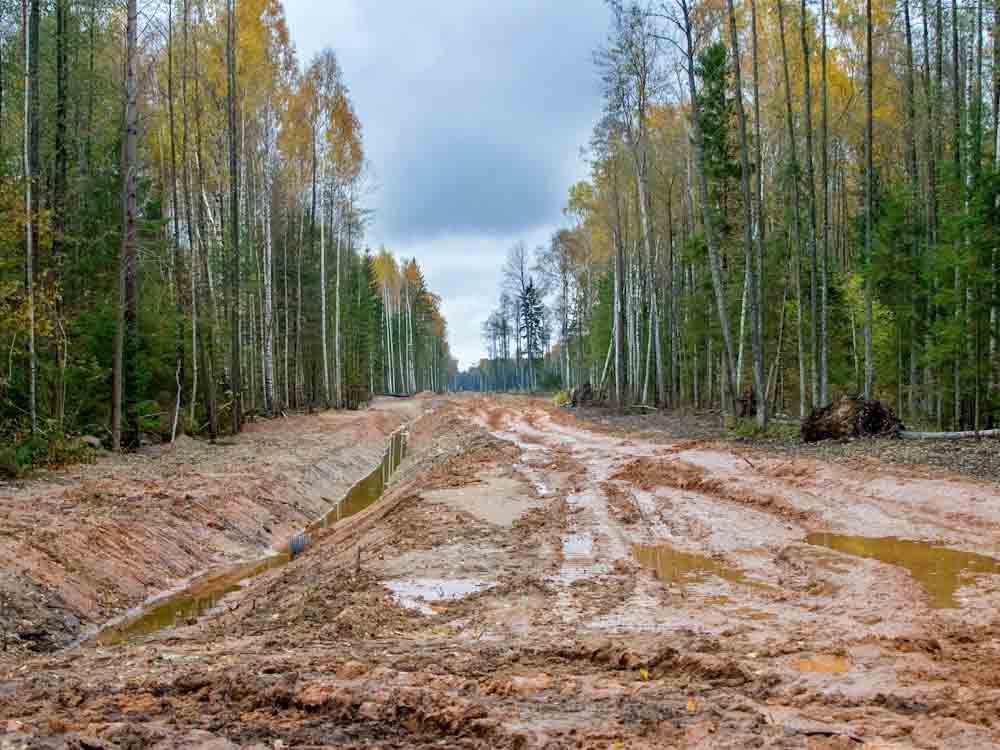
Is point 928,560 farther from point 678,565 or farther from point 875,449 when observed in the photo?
point 875,449

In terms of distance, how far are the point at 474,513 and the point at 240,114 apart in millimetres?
20396

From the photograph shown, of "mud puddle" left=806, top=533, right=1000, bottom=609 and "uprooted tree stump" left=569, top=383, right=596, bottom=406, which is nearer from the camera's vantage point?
"mud puddle" left=806, top=533, right=1000, bottom=609

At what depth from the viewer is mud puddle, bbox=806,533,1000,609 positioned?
5.77 metres

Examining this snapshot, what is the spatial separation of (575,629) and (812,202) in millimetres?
16992

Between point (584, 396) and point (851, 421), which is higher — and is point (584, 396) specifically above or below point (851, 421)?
above

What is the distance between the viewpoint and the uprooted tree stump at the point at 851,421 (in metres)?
16.0

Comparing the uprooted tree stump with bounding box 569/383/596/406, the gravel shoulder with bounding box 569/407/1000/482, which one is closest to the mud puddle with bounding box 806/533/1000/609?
the gravel shoulder with bounding box 569/407/1000/482

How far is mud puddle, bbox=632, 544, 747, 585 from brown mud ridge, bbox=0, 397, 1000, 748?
0.15 feet

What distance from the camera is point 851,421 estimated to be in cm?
1622

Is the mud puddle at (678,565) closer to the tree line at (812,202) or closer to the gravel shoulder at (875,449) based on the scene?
the gravel shoulder at (875,449)

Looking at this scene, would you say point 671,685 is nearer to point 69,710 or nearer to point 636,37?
point 69,710

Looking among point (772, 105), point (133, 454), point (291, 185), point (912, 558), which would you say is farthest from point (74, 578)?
point (291, 185)

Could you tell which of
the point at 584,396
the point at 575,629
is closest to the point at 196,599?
the point at 575,629

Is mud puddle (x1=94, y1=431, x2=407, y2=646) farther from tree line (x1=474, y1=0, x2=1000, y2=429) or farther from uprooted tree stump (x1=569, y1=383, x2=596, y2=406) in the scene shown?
uprooted tree stump (x1=569, y1=383, x2=596, y2=406)
